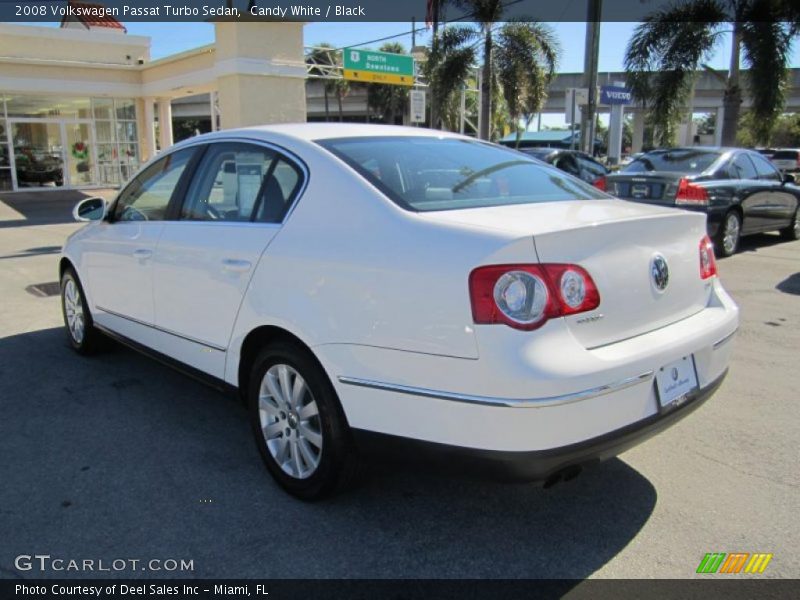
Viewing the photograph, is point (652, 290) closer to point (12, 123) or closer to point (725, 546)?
point (725, 546)

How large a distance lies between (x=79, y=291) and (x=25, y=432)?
146 cm

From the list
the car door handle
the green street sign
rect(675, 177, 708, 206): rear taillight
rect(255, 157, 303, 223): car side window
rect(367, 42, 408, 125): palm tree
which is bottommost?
the car door handle

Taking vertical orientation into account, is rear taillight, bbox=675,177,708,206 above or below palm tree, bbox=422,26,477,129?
below

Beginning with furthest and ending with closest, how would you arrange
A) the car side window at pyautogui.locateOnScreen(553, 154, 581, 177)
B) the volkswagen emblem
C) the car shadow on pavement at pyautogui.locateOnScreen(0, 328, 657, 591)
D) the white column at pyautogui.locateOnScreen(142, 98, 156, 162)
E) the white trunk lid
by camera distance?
1. the white column at pyautogui.locateOnScreen(142, 98, 156, 162)
2. the car side window at pyautogui.locateOnScreen(553, 154, 581, 177)
3. the volkswagen emblem
4. the car shadow on pavement at pyautogui.locateOnScreen(0, 328, 657, 591)
5. the white trunk lid

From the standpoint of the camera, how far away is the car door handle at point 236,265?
327 centimetres

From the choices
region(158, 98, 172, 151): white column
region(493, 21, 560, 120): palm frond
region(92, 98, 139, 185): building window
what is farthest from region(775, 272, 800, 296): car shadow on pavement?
region(92, 98, 139, 185): building window

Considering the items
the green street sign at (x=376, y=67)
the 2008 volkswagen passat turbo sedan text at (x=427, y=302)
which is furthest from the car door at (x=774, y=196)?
the green street sign at (x=376, y=67)

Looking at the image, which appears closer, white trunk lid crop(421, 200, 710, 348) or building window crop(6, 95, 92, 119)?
white trunk lid crop(421, 200, 710, 348)

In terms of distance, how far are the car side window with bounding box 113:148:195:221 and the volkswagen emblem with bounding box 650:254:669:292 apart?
2699mm

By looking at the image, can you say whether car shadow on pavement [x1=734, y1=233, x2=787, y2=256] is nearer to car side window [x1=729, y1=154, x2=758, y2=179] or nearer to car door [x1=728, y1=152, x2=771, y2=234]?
car door [x1=728, y1=152, x2=771, y2=234]

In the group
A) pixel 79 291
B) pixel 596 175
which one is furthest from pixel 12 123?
pixel 79 291

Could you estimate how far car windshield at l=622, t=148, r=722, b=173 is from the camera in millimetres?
9648

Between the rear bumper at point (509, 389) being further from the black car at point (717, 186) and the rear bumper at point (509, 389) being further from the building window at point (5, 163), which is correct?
the building window at point (5, 163)

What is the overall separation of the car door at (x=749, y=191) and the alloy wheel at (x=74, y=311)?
332 inches
